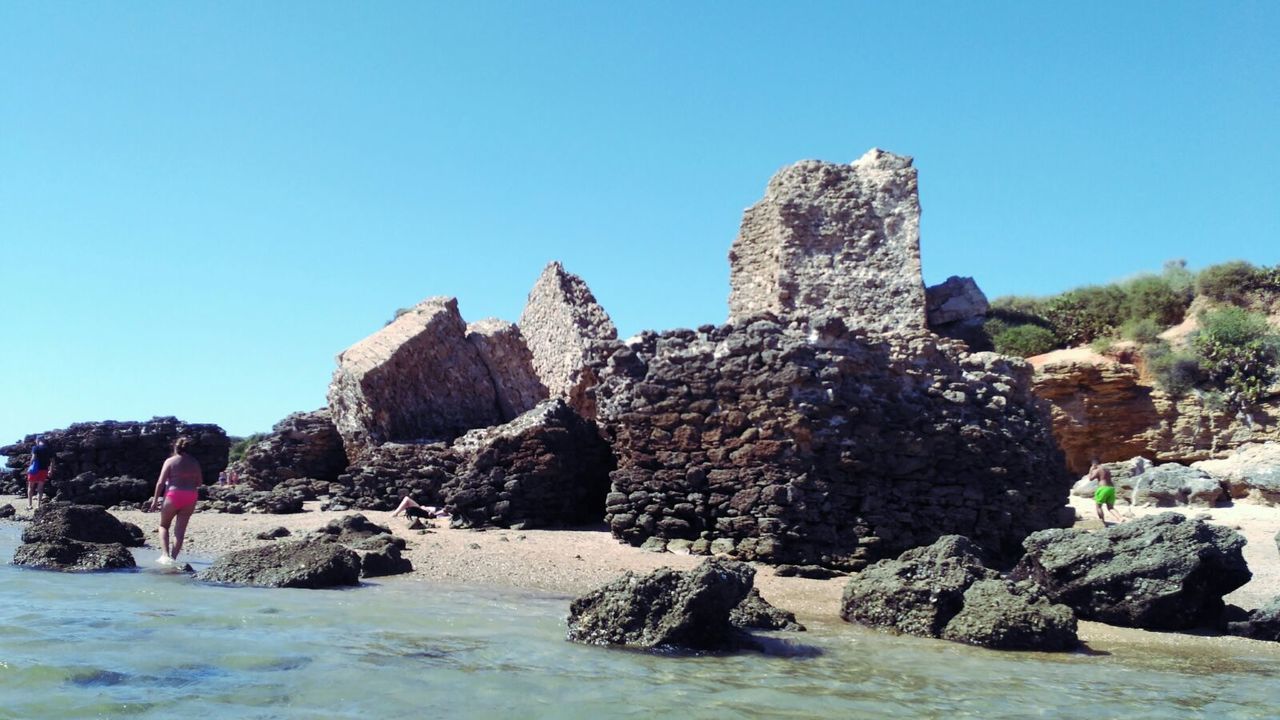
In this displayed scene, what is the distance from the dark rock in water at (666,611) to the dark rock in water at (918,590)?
1389 mm

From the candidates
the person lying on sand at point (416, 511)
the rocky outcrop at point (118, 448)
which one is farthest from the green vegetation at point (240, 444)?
the person lying on sand at point (416, 511)

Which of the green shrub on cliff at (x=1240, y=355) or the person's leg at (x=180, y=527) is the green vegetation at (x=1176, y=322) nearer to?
the green shrub on cliff at (x=1240, y=355)

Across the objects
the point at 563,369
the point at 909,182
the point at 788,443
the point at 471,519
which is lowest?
the point at 471,519

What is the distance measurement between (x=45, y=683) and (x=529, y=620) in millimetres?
2774

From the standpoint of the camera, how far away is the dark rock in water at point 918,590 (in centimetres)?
645

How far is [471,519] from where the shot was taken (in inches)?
427

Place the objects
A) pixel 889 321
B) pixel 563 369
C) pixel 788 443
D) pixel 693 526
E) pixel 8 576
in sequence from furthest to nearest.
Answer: pixel 889 321, pixel 563 369, pixel 693 526, pixel 788 443, pixel 8 576

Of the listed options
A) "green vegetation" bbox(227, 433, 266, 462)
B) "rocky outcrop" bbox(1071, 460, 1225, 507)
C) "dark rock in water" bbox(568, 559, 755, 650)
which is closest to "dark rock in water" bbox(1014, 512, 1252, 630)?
"dark rock in water" bbox(568, 559, 755, 650)

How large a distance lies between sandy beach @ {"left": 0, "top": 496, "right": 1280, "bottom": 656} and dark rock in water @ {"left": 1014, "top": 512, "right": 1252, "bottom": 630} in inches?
6.2

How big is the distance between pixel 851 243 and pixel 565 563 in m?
14.1

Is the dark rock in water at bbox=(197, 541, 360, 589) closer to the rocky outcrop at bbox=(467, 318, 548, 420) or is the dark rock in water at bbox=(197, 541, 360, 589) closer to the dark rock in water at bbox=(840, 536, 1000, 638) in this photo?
the dark rock in water at bbox=(840, 536, 1000, 638)

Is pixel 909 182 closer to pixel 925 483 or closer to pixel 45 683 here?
pixel 925 483

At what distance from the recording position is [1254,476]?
14570mm

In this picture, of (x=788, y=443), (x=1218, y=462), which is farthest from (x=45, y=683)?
(x=1218, y=462)
